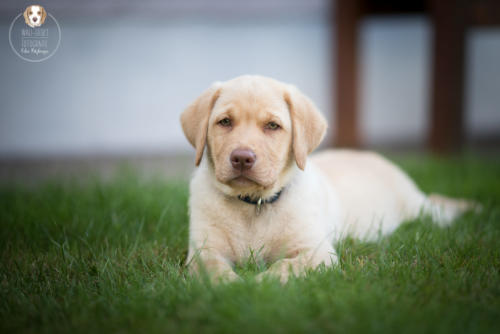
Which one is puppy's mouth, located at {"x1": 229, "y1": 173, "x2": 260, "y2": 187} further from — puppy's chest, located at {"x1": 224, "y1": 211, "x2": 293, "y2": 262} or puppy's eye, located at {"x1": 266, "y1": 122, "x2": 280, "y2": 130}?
puppy's eye, located at {"x1": 266, "y1": 122, "x2": 280, "y2": 130}

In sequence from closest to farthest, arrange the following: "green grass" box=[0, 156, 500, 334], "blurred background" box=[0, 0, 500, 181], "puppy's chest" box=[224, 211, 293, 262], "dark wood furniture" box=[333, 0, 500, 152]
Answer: "green grass" box=[0, 156, 500, 334]
"puppy's chest" box=[224, 211, 293, 262]
"dark wood furniture" box=[333, 0, 500, 152]
"blurred background" box=[0, 0, 500, 181]

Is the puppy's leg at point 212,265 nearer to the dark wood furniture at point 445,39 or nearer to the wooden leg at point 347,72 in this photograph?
the dark wood furniture at point 445,39

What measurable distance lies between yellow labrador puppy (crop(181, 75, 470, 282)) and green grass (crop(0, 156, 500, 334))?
7.7 inches

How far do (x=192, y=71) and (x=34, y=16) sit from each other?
5160 mm

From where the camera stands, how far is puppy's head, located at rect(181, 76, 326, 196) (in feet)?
8.80

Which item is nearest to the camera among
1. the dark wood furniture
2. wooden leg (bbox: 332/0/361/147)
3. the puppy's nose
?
the puppy's nose

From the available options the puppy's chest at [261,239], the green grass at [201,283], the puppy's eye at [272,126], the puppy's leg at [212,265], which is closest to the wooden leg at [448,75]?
the green grass at [201,283]

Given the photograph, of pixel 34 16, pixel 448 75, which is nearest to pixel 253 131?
pixel 34 16

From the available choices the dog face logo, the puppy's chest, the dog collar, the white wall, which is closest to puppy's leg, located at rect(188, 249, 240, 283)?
the puppy's chest

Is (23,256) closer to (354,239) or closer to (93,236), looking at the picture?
(93,236)

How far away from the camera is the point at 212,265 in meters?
2.59

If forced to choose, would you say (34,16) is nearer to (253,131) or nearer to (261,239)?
(253,131)

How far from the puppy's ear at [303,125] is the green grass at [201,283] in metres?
0.75

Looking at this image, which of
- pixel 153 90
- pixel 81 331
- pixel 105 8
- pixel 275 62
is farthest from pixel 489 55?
pixel 81 331
